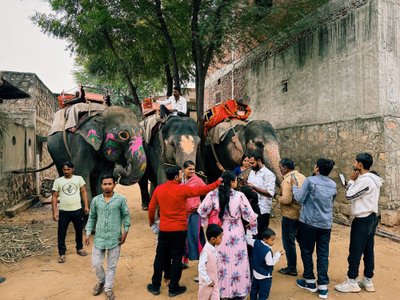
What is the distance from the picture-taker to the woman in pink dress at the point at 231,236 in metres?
3.71

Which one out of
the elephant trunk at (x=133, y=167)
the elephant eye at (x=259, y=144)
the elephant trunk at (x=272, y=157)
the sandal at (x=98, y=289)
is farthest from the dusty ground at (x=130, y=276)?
the elephant eye at (x=259, y=144)

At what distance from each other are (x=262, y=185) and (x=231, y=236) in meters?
1.37

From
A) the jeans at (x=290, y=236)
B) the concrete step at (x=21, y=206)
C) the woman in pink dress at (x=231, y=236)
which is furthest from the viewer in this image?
the concrete step at (x=21, y=206)

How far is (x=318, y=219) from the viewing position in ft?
13.9

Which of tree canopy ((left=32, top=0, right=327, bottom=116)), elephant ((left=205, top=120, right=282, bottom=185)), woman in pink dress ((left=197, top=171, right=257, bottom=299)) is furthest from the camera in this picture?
tree canopy ((left=32, top=0, right=327, bottom=116))

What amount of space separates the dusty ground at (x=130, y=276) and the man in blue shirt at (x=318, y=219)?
9.4 inches

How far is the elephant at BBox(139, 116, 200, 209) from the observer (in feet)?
20.3

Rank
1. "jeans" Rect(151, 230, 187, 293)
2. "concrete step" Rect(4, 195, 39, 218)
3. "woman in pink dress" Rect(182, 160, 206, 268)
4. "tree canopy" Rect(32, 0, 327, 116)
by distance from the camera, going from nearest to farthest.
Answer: "jeans" Rect(151, 230, 187, 293) < "woman in pink dress" Rect(182, 160, 206, 268) < "concrete step" Rect(4, 195, 39, 218) < "tree canopy" Rect(32, 0, 327, 116)

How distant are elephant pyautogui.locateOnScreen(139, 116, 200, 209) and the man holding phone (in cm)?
275

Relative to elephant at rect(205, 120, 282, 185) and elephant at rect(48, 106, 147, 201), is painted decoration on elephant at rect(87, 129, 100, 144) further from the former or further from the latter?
elephant at rect(205, 120, 282, 185)

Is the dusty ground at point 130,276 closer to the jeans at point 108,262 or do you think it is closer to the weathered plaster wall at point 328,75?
the jeans at point 108,262

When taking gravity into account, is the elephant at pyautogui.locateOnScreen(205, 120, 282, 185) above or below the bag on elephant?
below

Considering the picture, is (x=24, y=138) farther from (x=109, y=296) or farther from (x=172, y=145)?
(x=109, y=296)

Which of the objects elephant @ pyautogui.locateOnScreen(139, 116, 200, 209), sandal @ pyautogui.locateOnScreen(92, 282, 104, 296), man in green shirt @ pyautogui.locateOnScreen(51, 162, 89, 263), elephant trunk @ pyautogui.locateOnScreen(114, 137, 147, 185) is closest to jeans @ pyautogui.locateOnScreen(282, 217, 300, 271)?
elephant @ pyautogui.locateOnScreen(139, 116, 200, 209)
